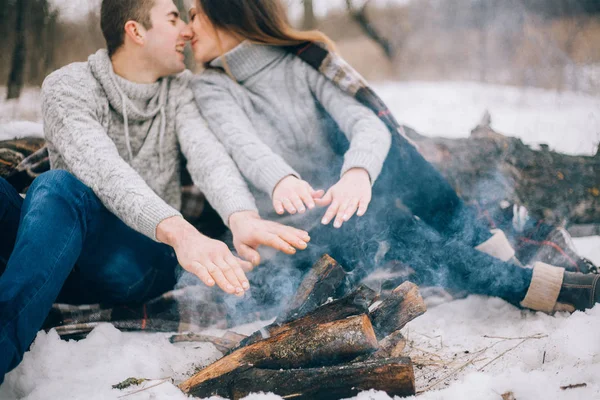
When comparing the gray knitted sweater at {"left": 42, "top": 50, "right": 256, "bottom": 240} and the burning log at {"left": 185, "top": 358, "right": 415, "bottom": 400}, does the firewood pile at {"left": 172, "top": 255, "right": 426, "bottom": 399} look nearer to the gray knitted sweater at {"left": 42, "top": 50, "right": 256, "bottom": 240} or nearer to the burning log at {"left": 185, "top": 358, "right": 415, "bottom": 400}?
the burning log at {"left": 185, "top": 358, "right": 415, "bottom": 400}

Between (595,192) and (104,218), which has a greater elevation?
(595,192)

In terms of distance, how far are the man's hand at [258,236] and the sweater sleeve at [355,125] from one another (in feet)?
1.66

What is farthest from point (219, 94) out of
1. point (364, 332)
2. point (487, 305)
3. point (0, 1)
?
point (0, 1)

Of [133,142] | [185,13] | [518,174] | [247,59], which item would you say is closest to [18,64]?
[185,13]

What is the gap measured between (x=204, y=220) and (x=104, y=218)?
2.22 feet

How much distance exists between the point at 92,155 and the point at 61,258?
53cm

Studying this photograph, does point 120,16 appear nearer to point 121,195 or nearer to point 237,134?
point 237,134

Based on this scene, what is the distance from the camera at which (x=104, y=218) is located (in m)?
1.98

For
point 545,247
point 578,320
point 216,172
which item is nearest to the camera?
point 578,320

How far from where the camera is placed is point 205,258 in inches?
65.1

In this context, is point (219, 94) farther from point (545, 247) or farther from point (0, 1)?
point (0, 1)

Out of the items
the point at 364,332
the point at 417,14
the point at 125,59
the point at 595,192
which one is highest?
the point at 417,14

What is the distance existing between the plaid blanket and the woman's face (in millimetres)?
432

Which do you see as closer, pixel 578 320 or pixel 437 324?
pixel 578 320
